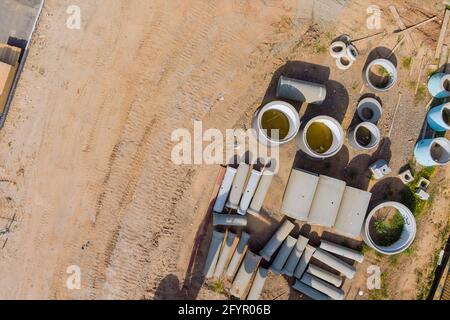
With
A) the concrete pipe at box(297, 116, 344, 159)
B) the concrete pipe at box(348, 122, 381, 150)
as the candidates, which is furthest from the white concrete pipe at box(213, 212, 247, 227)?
the concrete pipe at box(348, 122, 381, 150)

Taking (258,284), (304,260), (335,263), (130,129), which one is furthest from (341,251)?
(130,129)

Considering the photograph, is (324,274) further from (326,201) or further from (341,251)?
(326,201)

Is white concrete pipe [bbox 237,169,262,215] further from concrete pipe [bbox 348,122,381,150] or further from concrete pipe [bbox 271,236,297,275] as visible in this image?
concrete pipe [bbox 348,122,381,150]

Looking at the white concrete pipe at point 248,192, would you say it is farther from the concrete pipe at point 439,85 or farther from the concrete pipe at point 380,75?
the concrete pipe at point 439,85

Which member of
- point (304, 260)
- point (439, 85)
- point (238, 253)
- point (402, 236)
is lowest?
point (238, 253)

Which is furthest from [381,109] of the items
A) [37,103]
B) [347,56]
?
[37,103]

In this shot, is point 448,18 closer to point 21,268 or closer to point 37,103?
point 37,103

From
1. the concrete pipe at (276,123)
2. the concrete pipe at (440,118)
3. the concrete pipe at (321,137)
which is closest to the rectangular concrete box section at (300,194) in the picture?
the concrete pipe at (321,137)
